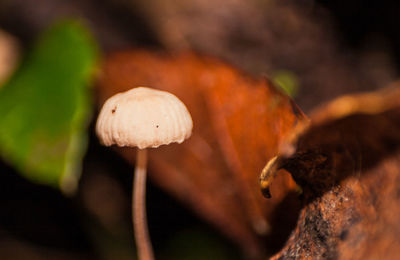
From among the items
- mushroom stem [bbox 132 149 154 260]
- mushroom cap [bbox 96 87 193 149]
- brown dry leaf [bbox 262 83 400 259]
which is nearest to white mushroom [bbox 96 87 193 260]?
mushroom cap [bbox 96 87 193 149]

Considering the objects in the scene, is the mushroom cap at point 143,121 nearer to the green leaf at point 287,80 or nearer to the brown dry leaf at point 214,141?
the brown dry leaf at point 214,141

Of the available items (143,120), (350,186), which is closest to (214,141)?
(143,120)

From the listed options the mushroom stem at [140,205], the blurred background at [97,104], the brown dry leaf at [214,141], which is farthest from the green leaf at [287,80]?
the mushroom stem at [140,205]

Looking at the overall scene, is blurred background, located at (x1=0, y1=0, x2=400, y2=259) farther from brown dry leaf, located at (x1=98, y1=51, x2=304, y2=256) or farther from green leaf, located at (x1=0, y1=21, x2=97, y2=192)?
brown dry leaf, located at (x1=98, y1=51, x2=304, y2=256)

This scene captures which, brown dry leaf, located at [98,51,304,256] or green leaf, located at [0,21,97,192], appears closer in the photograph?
brown dry leaf, located at [98,51,304,256]

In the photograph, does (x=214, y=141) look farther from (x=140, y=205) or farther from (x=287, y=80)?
(x=287, y=80)

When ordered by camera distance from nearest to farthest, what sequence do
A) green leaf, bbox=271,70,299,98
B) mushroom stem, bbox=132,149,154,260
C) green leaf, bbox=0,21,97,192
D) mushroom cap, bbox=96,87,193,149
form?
mushroom cap, bbox=96,87,193,149, mushroom stem, bbox=132,149,154,260, green leaf, bbox=0,21,97,192, green leaf, bbox=271,70,299,98

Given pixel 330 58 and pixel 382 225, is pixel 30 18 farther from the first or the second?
pixel 382 225

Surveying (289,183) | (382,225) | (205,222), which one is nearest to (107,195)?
(205,222)
